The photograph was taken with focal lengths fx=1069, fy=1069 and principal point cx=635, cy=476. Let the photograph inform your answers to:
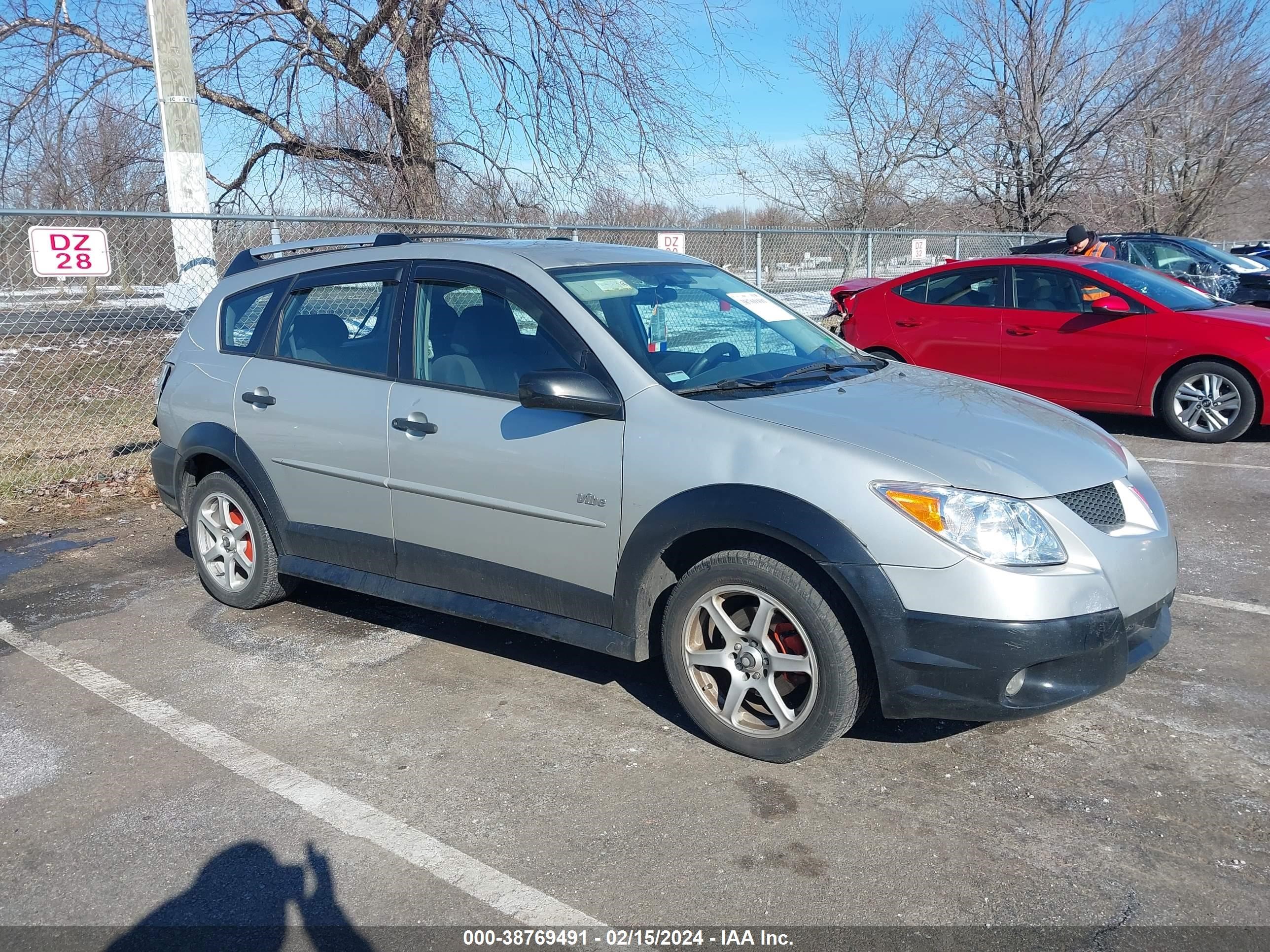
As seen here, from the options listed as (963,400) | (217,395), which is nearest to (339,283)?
(217,395)

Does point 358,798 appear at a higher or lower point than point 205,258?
lower

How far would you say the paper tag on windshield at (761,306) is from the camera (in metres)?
4.78

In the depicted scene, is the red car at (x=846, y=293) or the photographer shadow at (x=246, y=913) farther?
the red car at (x=846, y=293)

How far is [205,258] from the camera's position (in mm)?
9000

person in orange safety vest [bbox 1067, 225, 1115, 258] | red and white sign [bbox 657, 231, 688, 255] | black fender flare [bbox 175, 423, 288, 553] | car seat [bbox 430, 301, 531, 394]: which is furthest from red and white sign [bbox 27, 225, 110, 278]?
person in orange safety vest [bbox 1067, 225, 1115, 258]

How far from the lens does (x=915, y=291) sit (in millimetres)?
10008

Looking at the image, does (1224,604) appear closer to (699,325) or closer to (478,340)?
(699,325)

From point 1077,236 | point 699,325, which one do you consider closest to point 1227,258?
point 1077,236

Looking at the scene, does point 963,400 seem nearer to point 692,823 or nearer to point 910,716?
point 910,716

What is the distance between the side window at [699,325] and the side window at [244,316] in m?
2.03

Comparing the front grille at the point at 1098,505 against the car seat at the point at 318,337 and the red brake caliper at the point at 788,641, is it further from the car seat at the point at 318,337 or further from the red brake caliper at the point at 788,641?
the car seat at the point at 318,337

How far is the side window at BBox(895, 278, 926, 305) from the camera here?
32.6 feet

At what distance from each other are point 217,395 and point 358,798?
2.57m

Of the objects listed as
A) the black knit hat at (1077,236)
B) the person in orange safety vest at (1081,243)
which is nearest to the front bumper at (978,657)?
the person in orange safety vest at (1081,243)
